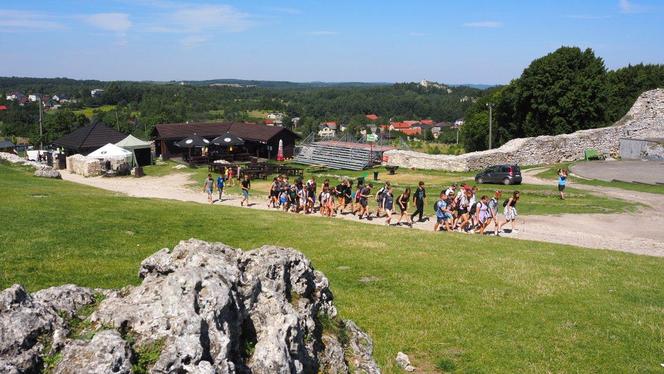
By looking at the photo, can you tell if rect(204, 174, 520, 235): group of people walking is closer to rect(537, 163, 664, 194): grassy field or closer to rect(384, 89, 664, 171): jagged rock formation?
rect(537, 163, 664, 194): grassy field

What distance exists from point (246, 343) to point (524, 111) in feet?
193

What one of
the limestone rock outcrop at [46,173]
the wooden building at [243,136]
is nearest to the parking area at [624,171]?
the wooden building at [243,136]

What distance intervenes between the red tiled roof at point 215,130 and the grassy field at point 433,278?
35.6 m

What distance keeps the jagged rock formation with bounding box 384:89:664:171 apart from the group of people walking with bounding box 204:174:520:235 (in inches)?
619

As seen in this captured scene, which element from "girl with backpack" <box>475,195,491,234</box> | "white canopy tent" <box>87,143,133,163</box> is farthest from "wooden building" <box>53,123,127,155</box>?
Answer: "girl with backpack" <box>475,195,491,234</box>

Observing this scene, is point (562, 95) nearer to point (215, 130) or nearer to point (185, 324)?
point (215, 130)

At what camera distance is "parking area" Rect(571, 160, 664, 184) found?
36.5 meters

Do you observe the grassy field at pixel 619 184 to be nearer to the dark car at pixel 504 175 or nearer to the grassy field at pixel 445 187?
the grassy field at pixel 445 187

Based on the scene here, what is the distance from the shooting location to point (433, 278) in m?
15.8

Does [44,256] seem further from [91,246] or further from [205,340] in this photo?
[205,340]

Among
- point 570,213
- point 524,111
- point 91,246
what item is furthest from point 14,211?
point 524,111

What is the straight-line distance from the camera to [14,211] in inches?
818

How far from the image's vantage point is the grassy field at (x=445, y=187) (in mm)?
28219

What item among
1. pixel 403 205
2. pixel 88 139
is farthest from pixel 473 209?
pixel 88 139
